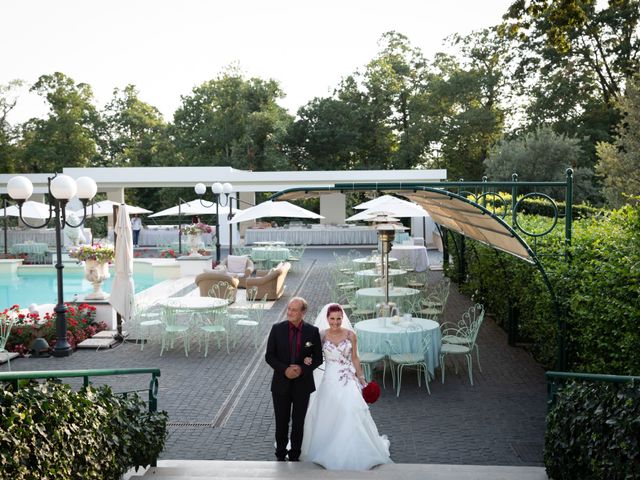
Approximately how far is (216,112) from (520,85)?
2313 cm

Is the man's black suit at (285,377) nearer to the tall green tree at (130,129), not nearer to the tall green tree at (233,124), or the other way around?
the tall green tree at (233,124)

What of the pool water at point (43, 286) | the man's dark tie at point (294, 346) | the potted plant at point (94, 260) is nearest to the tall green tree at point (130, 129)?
the pool water at point (43, 286)

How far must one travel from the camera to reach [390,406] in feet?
26.5

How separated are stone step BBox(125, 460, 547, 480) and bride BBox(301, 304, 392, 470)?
6.0 inches

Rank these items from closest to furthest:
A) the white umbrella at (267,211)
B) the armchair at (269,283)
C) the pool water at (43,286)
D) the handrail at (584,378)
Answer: the handrail at (584,378)
the armchair at (269,283)
the white umbrella at (267,211)
the pool water at (43,286)

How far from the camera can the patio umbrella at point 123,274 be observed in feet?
38.5

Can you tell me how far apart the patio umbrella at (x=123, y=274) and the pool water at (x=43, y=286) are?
254 inches

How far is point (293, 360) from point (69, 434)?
7.40 ft

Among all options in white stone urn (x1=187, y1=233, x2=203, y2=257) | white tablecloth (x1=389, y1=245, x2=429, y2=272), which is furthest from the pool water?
white tablecloth (x1=389, y1=245, x2=429, y2=272)

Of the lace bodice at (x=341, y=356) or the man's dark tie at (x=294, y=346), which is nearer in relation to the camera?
the man's dark tie at (x=294, y=346)

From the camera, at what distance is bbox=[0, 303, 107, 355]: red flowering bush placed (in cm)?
1109

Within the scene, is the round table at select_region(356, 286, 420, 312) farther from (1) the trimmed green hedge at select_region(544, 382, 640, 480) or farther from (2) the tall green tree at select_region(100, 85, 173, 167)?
(2) the tall green tree at select_region(100, 85, 173, 167)

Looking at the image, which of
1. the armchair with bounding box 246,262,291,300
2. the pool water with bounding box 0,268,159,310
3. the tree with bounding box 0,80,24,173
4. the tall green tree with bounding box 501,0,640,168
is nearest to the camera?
the armchair with bounding box 246,262,291,300

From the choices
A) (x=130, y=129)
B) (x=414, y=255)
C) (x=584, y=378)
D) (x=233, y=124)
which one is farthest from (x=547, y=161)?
(x=130, y=129)
